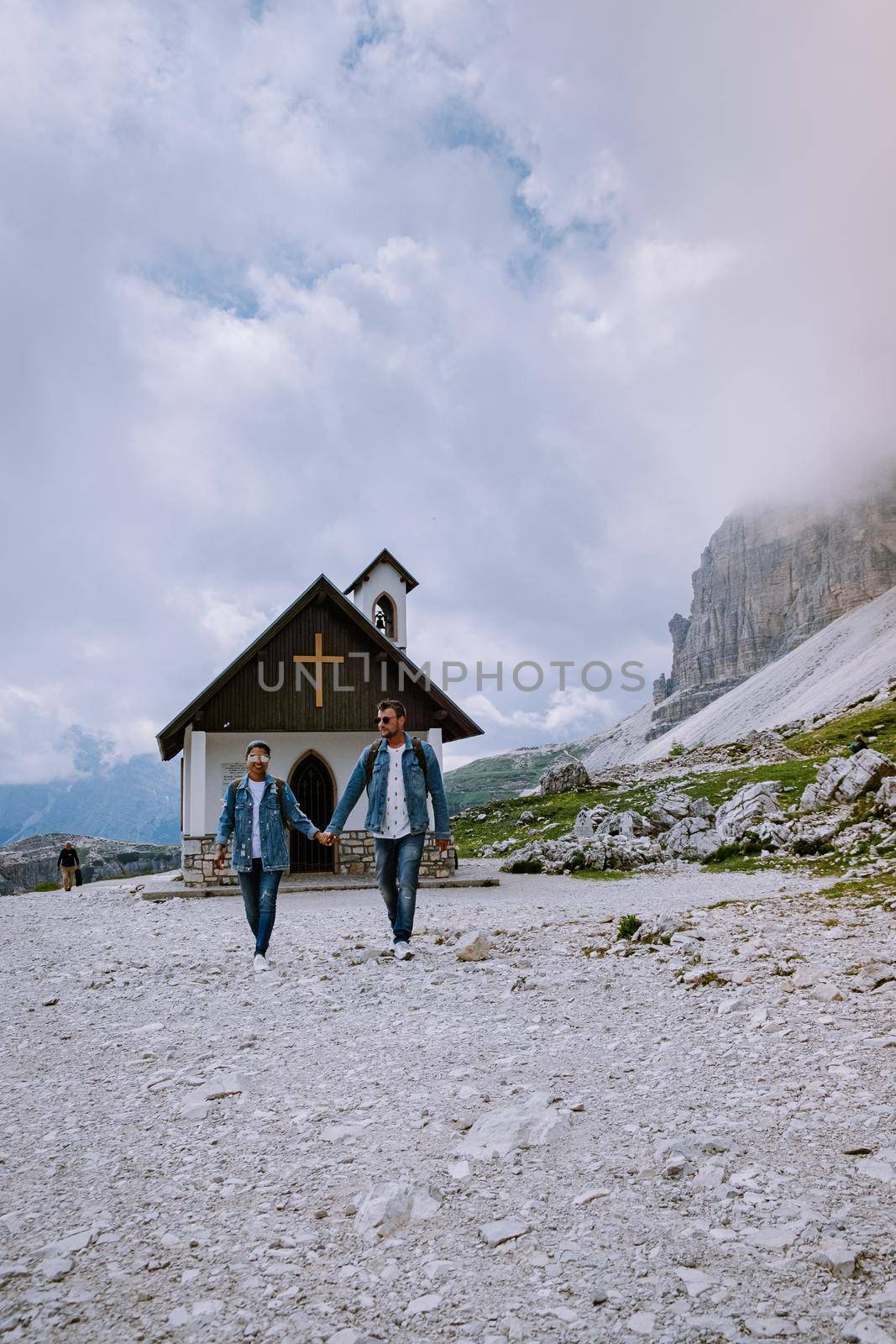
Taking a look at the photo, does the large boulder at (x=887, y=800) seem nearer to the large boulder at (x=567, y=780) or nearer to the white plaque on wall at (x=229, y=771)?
the white plaque on wall at (x=229, y=771)

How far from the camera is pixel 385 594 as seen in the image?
27.6 meters

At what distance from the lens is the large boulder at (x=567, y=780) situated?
43.5 m

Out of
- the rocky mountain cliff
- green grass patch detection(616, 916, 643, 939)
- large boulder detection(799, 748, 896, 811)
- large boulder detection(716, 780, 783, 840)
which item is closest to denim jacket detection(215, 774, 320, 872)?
green grass patch detection(616, 916, 643, 939)

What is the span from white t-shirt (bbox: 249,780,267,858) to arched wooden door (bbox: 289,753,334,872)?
12.5 m

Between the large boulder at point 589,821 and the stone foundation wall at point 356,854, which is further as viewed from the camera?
the large boulder at point 589,821

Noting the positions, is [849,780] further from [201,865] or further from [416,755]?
[201,865]

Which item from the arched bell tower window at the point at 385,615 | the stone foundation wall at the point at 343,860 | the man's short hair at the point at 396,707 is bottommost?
the stone foundation wall at the point at 343,860

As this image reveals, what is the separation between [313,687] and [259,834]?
12.3 m

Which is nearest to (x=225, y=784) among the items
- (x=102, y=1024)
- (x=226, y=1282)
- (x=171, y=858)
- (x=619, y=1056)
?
(x=102, y=1024)

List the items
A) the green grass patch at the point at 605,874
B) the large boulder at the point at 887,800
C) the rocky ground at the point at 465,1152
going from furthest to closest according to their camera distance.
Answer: the green grass patch at the point at 605,874 < the large boulder at the point at 887,800 < the rocky ground at the point at 465,1152

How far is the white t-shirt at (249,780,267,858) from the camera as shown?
914 centimetres

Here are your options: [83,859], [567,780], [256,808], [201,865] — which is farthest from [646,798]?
[83,859]

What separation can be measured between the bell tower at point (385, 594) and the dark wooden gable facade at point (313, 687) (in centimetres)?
549

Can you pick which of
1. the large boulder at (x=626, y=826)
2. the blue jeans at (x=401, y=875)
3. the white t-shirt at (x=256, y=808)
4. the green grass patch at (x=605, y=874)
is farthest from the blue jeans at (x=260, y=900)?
the large boulder at (x=626, y=826)
